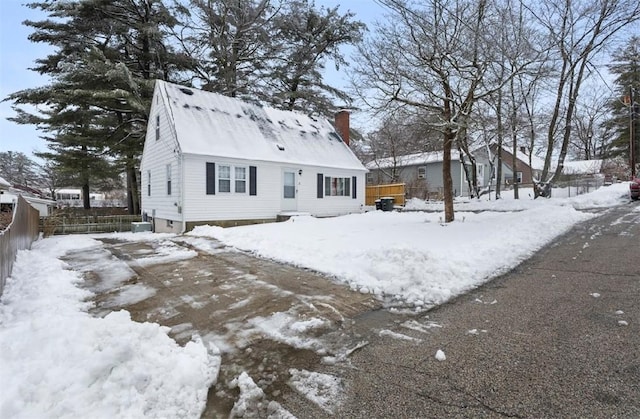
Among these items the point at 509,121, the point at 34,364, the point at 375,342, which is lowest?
the point at 375,342

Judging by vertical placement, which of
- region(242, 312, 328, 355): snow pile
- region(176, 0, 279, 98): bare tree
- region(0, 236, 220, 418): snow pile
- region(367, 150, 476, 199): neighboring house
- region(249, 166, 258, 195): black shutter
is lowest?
region(242, 312, 328, 355): snow pile

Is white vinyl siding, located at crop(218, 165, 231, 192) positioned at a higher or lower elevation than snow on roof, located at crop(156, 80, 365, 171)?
lower

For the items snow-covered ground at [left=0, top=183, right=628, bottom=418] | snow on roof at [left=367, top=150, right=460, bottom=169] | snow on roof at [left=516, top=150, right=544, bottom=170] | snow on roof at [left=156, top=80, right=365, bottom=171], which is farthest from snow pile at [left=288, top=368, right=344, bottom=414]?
snow on roof at [left=516, top=150, right=544, bottom=170]

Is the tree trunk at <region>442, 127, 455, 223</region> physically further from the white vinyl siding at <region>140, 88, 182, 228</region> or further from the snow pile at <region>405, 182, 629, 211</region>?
the white vinyl siding at <region>140, 88, 182, 228</region>

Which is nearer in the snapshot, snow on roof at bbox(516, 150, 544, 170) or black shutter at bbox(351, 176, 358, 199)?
black shutter at bbox(351, 176, 358, 199)

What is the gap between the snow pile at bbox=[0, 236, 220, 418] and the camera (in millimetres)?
2262

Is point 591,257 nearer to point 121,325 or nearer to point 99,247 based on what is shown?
point 121,325

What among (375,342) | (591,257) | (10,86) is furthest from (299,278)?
(10,86)

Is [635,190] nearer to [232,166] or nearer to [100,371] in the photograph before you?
[232,166]

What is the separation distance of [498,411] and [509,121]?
61.3ft

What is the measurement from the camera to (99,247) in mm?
9930

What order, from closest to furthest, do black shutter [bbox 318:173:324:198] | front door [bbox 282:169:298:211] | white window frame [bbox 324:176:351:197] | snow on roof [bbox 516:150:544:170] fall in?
front door [bbox 282:169:298:211], black shutter [bbox 318:173:324:198], white window frame [bbox 324:176:351:197], snow on roof [bbox 516:150:544:170]

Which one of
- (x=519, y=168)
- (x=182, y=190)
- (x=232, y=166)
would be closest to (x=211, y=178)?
(x=232, y=166)

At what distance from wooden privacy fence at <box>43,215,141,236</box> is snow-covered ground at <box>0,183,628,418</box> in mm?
6036
